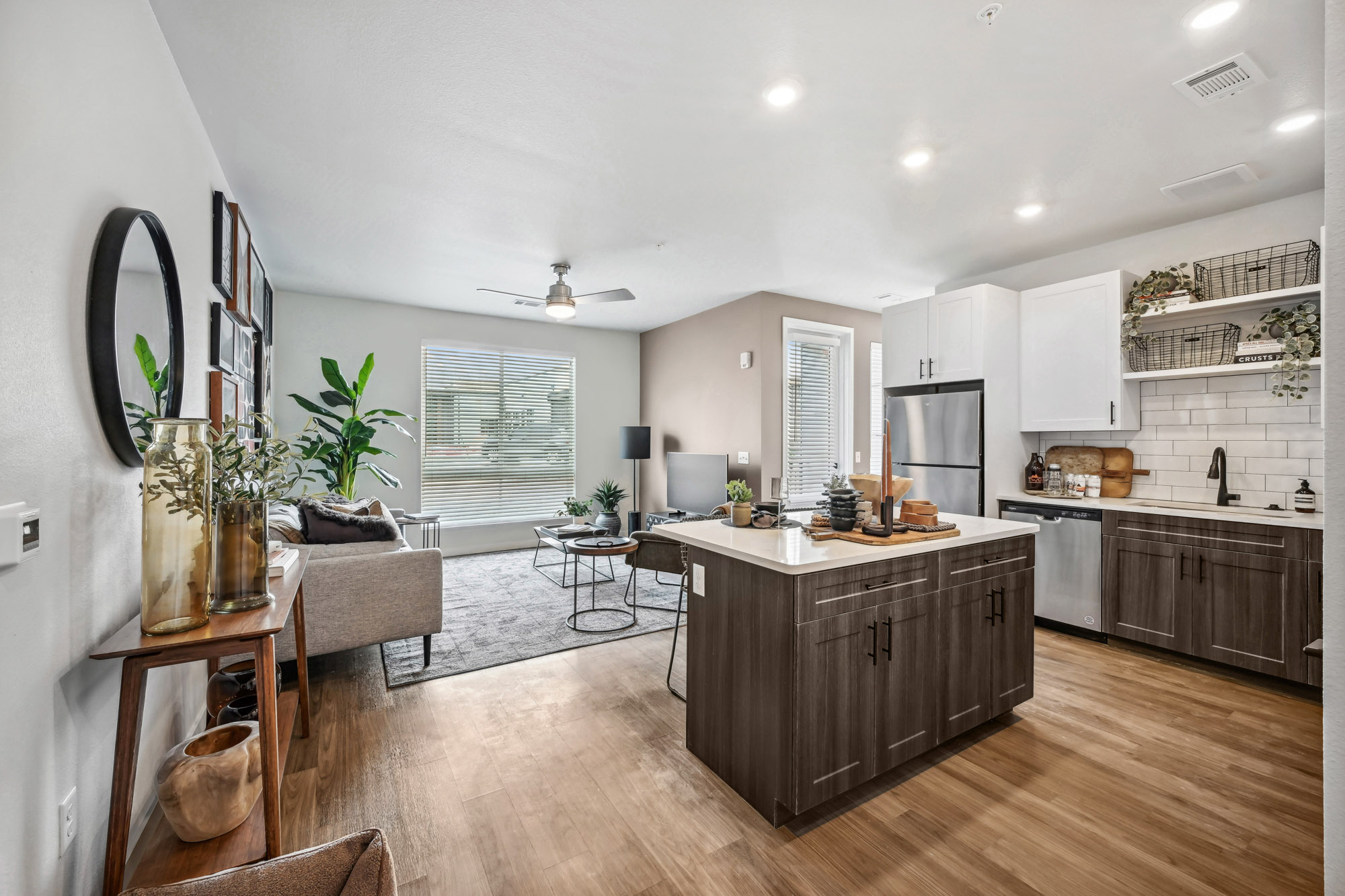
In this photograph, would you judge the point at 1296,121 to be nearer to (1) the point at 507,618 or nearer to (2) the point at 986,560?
(2) the point at 986,560

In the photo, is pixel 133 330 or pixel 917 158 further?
pixel 917 158

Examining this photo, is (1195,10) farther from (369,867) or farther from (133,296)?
(133,296)

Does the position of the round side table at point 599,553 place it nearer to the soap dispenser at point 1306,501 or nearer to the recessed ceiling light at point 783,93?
the recessed ceiling light at point 783,93

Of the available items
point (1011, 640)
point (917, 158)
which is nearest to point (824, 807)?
point (1011, 640)

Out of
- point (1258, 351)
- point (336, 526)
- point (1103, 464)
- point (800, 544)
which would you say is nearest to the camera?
point (800, 544)

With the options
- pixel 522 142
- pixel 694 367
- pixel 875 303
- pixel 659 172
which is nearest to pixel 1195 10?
pixel 659 172

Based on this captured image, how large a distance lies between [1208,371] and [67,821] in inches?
206

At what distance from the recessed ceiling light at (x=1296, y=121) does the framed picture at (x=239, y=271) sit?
4.95 metres

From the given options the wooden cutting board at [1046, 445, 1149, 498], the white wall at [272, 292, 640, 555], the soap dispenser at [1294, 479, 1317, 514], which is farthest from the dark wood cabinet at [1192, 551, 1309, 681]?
the white wall at [272, 292, 640, 555]

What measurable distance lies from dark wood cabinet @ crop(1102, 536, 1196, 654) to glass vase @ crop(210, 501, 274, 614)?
14.5 feet

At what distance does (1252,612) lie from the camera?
3.09m

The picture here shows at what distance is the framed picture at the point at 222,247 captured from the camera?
2.74 metres

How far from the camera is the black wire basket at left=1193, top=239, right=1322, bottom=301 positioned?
10.5 ft

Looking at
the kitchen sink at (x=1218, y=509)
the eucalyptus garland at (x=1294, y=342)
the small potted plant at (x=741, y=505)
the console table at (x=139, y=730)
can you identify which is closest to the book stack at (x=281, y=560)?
the console table at (x=139, y=730)
